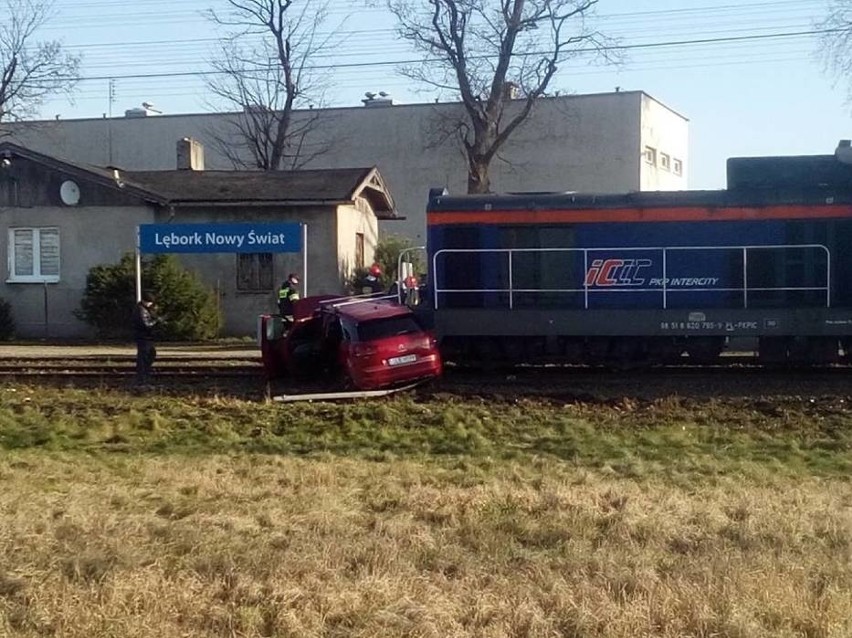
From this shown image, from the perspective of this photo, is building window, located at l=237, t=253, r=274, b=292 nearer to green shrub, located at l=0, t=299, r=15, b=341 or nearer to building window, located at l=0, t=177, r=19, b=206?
green shrub, located at l=0, t=299, r=15, b=341

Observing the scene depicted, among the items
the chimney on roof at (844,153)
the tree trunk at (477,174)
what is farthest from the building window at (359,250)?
the chimney on roof at (844,153)

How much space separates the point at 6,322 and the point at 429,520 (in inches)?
977

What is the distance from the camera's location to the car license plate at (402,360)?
17.9 metres

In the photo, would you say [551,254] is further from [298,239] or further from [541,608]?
[541,608]

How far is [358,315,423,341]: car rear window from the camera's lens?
18.0 meters

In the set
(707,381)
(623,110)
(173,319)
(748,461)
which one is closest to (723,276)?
(707,381)

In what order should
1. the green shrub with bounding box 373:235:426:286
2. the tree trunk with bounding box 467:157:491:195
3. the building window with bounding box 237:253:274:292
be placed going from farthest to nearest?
the tree trunk with bounding box 467:157:491:195, the green shrub with bounding box 373:235:426:286, the building window with bounding box 237:253:274:292

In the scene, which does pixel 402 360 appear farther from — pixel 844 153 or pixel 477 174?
pixel 477 174

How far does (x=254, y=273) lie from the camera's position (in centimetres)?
3278

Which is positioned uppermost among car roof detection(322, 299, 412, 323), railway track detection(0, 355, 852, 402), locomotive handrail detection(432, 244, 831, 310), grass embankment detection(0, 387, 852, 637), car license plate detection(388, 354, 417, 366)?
locomotive handrail detection(432, 244, 831, 310)

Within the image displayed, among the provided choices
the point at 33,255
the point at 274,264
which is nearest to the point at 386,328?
the point at 274,264

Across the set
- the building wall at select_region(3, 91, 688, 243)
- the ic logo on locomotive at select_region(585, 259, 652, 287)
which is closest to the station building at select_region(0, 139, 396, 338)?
the building wall at select_region(3, 91, 688, 243)

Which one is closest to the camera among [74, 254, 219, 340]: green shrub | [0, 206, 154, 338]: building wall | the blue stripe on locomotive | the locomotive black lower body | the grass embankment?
the grass embankment

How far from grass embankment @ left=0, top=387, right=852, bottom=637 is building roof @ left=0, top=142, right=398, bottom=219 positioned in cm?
1600
